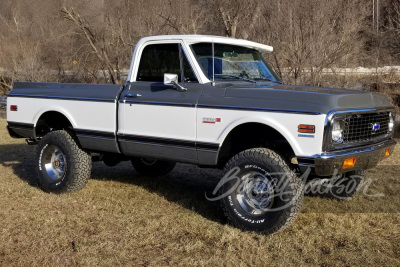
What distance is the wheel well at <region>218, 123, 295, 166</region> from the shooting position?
17.1ft

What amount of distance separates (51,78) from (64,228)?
21143mm

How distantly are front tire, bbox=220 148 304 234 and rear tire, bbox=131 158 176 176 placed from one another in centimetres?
269

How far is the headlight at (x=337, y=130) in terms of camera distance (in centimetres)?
456

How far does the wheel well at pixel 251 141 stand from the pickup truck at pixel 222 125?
0.04 ft

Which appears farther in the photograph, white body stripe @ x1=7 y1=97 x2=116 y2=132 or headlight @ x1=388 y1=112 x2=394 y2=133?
white body stripe @ x1=7 y1=97 x2=116 y2=132

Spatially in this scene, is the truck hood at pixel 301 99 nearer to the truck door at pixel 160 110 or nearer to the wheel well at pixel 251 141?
the wheel well at pixel 251 141

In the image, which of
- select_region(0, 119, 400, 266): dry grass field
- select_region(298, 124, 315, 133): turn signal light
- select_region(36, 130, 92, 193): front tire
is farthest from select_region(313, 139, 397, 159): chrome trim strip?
select_region(36, 130, 92, 193): front tire

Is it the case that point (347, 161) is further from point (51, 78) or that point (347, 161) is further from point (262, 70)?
point (51, 78)

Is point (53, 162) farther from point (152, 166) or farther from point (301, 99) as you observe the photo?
point (301, 99)

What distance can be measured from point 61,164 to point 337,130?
3.92 meters

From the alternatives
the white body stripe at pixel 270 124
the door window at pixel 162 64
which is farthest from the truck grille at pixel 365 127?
the door window at pixel 162 64

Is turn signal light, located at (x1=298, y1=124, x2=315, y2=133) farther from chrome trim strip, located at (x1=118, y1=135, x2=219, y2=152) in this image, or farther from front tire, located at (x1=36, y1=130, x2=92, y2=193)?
front tire, located at (x1=36, y1=130, x2=92, y2=193)

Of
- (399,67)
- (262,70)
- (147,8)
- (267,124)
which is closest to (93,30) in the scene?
(147,8)

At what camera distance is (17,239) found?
4.73m
